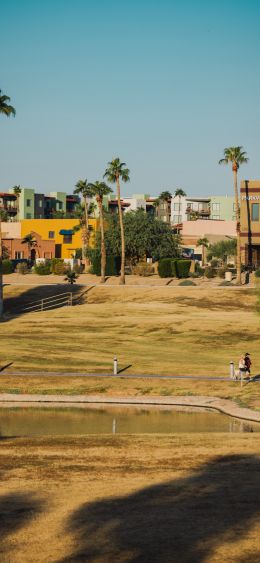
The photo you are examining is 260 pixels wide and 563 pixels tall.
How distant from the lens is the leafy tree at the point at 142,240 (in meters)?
115

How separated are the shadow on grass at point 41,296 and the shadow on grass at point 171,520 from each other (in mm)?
54370

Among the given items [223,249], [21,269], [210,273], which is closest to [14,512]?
[210,273]

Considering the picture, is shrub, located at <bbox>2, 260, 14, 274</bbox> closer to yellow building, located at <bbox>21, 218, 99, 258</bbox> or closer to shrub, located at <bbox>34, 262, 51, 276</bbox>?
shrub, located at <bbox>34, 262, 51, 276</bbox>

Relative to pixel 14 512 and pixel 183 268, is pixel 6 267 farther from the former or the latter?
pixel 14 512

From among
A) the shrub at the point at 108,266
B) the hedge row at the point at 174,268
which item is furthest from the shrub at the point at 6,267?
the hedge row at the point at 174,268

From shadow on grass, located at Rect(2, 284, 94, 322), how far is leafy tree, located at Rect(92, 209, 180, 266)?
2707 centimetres

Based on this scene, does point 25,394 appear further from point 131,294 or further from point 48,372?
point 131,294

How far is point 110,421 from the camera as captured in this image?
1383 inches

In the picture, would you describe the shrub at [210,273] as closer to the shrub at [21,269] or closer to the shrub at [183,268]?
the shrub at [183,268]

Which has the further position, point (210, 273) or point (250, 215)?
point (250, 215)

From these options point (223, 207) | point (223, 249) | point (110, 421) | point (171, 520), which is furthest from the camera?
point (223, 207)

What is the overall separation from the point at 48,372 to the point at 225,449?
60.2 ft

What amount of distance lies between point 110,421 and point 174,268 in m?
64.2

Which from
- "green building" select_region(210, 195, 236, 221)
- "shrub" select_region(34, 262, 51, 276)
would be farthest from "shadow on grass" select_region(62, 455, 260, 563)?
"green building" select_region(210, 195, 236, 221)
